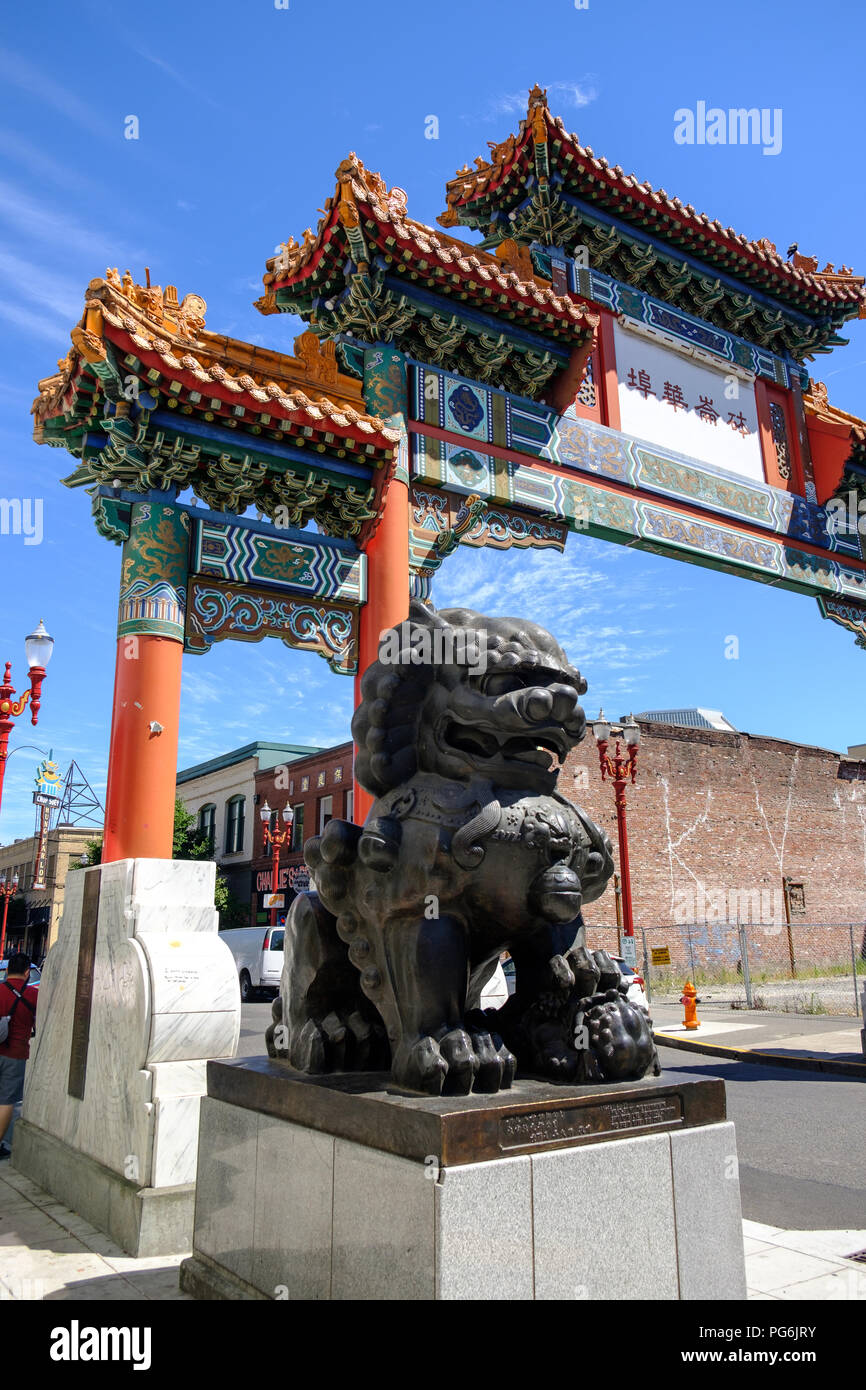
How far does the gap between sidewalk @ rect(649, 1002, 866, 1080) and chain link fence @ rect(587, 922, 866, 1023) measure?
176 cm

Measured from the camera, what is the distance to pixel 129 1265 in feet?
12.2

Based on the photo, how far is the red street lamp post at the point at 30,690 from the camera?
386 inches

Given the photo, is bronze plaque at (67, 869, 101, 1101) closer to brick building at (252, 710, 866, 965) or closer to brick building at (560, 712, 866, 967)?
brick building at (252, 710, 866, 965)

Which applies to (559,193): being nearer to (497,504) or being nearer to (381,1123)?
(497,504)

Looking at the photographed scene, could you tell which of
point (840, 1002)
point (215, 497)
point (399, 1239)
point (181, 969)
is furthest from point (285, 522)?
point (840, 1002)

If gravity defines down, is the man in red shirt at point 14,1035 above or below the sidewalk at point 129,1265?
above

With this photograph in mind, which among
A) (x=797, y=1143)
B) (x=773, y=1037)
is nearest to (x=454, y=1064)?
(x=797, y=1143)

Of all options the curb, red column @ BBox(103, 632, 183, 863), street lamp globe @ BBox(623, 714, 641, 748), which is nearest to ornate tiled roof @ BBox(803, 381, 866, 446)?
street lamp globe @ BBox(623, 714, 641, 748)

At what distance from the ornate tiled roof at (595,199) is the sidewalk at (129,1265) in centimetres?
993

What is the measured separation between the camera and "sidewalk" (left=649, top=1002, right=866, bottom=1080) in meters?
10.4

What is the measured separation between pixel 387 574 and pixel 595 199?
555 centimetres

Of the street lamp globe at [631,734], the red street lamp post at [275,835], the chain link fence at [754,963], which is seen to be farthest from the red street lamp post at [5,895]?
the street lamp globe at [631,734]

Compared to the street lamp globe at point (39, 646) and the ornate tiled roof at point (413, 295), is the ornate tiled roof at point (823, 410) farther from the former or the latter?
the street lamp globe at point (39, 646)
